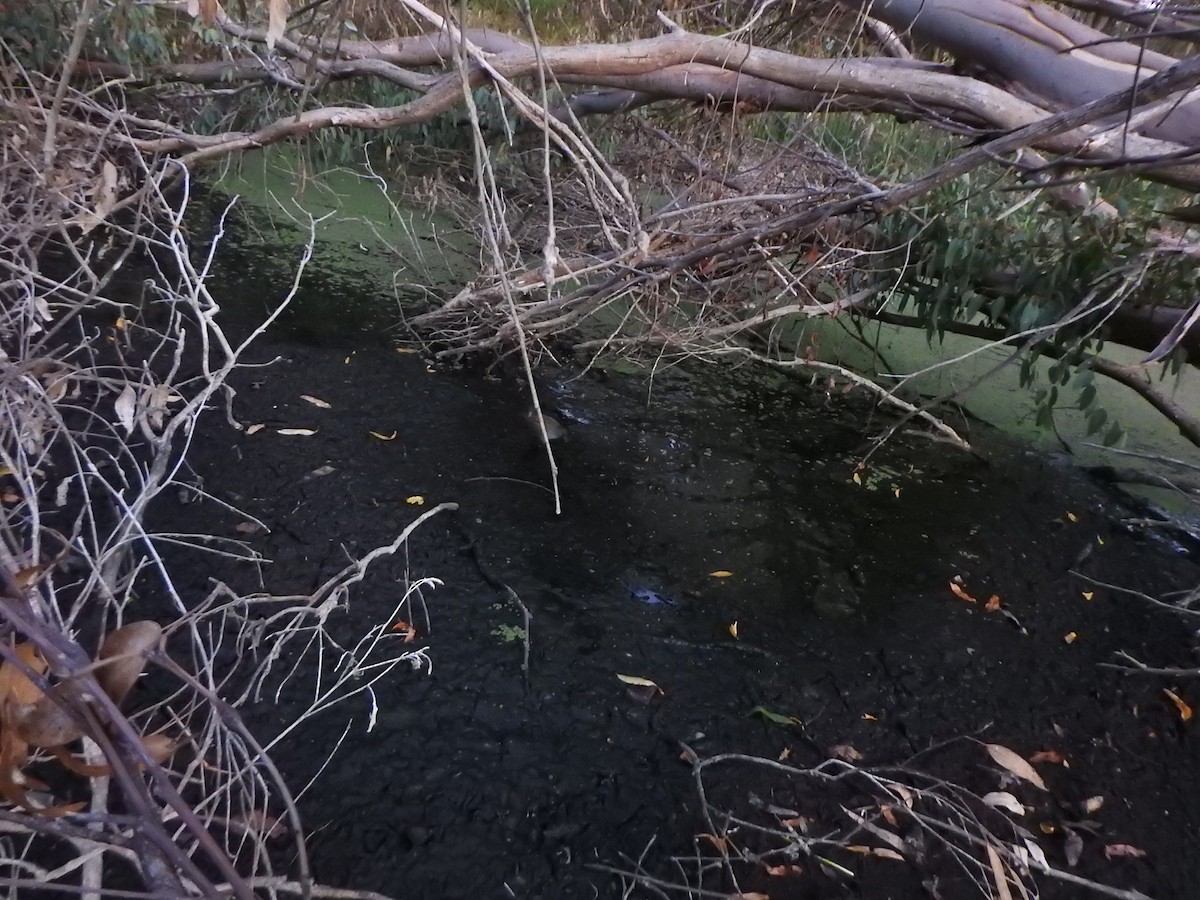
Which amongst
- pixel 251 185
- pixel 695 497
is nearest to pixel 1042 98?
pixel 695 497

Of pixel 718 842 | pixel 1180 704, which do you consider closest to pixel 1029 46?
pixel 1180 704

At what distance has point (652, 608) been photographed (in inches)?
82.0

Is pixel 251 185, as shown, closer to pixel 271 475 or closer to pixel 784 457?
pixel 271 475

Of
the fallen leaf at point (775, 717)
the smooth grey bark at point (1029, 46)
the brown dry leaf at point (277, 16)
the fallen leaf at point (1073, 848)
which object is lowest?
the fallen leaf at point (775, 717)

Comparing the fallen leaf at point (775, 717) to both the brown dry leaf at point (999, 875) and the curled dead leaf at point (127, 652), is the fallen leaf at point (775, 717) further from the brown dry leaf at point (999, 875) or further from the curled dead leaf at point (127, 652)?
the curled dead leaf at point (127, 652)

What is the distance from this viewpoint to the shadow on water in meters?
1.50

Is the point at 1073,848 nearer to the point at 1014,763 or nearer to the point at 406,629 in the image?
the point at 1014,763

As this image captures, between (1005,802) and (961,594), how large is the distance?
2.47ft

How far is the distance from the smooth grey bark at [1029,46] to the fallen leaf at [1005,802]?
1857 millimetres

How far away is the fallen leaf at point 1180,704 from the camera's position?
79.7 inches

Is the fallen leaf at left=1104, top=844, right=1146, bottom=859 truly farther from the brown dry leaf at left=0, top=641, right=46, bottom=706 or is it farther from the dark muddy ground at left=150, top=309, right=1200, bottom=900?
the brown dry leaf at left=0, top=641, right=46, bottom=706

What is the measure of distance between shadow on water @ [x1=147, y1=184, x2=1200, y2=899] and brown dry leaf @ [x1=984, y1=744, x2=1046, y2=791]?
0.06 meters

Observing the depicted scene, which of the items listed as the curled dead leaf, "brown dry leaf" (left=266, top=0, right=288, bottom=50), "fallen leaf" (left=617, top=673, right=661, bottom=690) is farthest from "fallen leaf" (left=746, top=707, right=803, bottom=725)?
"brown dry leaf" (left=266, top=0, right=288, bottom=50)

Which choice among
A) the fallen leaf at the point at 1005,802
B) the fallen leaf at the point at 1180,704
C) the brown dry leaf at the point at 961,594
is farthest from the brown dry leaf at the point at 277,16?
the fallen leaf at the point at 1180,704
